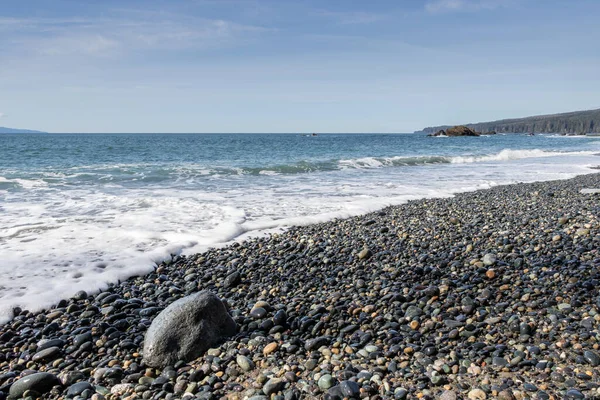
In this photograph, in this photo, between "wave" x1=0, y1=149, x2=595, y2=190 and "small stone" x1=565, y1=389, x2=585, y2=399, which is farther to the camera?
"wave" x1=0, y1=149, x2=595, y2=190

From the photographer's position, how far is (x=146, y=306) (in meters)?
4.66

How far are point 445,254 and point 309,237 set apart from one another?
7.31ft

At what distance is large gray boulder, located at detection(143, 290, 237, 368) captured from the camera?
3.61m

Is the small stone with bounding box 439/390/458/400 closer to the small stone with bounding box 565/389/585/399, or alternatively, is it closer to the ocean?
the small stone with bounding box 565/389/585/399

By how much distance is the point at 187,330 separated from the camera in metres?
3.72

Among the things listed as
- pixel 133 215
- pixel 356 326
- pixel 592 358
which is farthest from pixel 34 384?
pixel 133 215

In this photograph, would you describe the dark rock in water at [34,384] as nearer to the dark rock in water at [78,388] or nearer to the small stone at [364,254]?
the dark rock in water at [78,388]

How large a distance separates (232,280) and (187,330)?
5.02 feet

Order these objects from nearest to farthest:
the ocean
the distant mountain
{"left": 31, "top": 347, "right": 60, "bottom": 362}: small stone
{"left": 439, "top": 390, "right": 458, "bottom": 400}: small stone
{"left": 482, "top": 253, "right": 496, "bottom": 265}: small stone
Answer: {"left": 439, "top": 390, "right": 458, "bottom": 400}: small stone
{"left": 31, "top": 347, "right": 60, "bottom": 362}: small stone
{"left": 482, "top": 253, "right": 496, "bottom": 265}: small stone
the ocean
the distant mountain

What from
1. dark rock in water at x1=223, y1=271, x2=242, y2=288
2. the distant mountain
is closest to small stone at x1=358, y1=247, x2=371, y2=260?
dark rock in water at x1=223, y1=271, x2=242, y2=288

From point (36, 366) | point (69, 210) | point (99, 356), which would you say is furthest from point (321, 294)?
point (69, 210)

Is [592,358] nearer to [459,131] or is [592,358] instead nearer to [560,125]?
[459,131]

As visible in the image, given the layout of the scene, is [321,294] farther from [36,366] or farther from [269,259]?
[36,366]

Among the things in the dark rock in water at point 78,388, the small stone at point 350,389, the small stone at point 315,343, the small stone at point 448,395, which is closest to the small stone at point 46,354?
the dark rock in water at point 78,388
